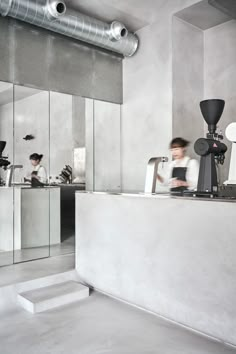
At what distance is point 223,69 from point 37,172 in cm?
302

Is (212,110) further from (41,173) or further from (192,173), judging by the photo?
(41,173)

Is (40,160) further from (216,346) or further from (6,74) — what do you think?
(216,346)

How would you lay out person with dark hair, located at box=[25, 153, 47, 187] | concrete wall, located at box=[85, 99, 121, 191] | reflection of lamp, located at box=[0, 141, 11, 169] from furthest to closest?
concrete wall, located at box=[85, 99, 121, 191] < person with dark hair, located at box=[25, 153, 47, 187] < reflection of lamp, located at box=[0, 141, 11, 169]

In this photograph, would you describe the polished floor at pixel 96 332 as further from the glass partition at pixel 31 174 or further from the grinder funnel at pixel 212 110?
the grinder funnel at pixel 212 110

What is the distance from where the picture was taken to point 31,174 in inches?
169

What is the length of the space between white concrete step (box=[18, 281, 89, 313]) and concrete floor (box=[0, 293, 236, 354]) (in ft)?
0.23

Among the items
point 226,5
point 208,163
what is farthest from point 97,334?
point 226,5

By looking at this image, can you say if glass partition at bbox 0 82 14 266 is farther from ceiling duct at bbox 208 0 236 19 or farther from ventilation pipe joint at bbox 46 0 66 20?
ceiling duct at bbox 208 0 236 19

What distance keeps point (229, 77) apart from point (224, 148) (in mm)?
2513

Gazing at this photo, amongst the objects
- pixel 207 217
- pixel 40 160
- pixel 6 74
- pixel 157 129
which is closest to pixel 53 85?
pixel 6 74

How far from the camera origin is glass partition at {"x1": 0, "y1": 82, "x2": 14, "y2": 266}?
13.2 feet

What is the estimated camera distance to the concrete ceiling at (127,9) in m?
4.41

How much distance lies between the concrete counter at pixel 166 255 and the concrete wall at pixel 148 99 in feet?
6.54

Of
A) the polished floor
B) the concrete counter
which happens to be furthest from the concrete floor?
the concrete counter
